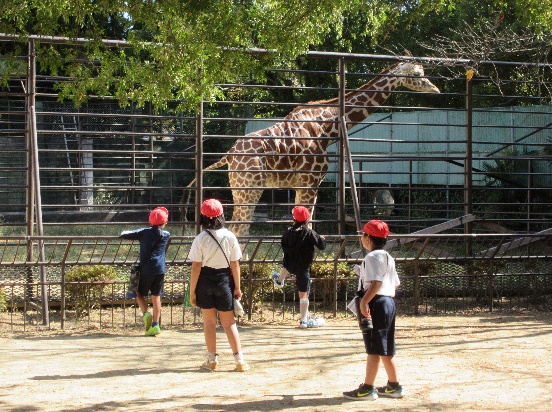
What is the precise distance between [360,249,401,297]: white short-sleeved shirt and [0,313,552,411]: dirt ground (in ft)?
2.89

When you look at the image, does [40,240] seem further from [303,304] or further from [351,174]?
[351,174]

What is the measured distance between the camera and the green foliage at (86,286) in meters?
9.90

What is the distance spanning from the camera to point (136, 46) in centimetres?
736

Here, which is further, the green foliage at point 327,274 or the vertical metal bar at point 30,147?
the green foliage at point 327,274

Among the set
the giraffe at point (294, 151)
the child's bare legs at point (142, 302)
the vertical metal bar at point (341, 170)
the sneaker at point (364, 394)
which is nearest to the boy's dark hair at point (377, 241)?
the sneaker at point (364, 394)

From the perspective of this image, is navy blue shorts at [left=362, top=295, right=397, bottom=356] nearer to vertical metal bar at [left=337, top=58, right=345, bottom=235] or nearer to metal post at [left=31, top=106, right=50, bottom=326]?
metal post at [left=31, top=106, right=50, bottom=326]

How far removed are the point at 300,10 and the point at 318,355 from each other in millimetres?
3345

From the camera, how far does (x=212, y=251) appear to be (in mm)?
7203

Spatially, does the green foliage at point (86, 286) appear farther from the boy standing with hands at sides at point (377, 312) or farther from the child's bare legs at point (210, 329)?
the boy standing with hands at sides at point (377, 312)

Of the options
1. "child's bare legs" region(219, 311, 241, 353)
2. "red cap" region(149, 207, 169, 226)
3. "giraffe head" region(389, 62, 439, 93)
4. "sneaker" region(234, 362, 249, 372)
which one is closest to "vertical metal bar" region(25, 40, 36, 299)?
"red cap" region(149, 207, 169, 226)

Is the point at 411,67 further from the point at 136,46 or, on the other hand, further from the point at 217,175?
the point at 217,175

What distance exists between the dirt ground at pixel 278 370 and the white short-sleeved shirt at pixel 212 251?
996 millimetres

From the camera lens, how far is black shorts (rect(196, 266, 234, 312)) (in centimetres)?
723

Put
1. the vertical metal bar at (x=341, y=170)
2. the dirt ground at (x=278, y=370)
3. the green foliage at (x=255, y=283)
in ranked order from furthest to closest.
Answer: the vertical metal bar at (x=341, y=170) → the green foliage at (x=255, y=283) → the dirt ground at (x=278, y=370)
